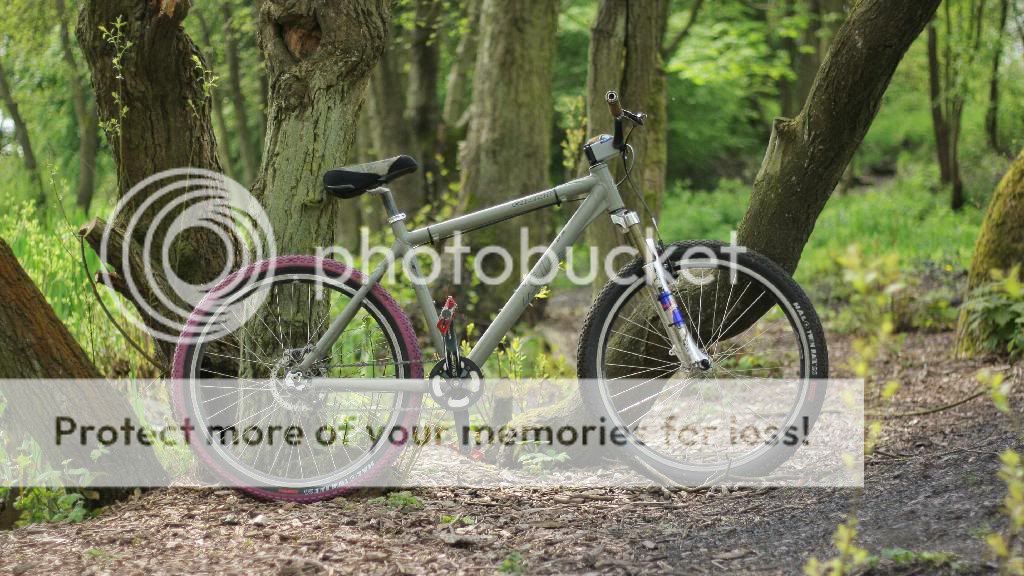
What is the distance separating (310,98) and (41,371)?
141 cm

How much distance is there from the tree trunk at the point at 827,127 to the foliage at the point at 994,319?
192 centimetres

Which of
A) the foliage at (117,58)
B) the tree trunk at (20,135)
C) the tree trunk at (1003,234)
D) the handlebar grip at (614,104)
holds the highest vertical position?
the tree trunk at (20,135)

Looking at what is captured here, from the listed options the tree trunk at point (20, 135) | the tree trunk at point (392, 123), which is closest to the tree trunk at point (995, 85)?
the tree trunk at point (392, 123)

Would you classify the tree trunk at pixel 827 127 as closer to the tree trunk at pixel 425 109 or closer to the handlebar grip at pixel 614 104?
the handlebar grip at pixel 614 104

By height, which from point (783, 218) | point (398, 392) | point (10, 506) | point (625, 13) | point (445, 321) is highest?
point (625, 13)

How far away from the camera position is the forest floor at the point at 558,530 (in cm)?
283

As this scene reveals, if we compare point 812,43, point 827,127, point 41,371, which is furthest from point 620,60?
A: point 812,43

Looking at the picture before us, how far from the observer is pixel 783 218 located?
12.9ft

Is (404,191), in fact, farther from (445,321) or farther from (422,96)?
(445,321)

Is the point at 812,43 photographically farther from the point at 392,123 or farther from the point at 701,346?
the point at 701,346

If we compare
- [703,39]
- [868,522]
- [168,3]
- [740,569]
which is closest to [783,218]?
[868,522]

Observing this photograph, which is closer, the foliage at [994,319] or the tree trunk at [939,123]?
the foliage at [994,319]

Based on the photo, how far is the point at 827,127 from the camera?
3.81m

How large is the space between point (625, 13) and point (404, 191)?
5.94 meters
